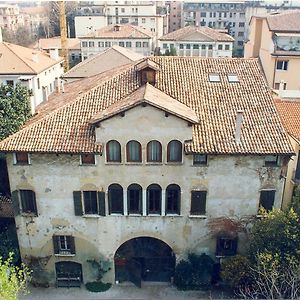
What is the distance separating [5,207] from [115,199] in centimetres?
A: 976

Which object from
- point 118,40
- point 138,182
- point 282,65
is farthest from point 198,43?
point 138,182

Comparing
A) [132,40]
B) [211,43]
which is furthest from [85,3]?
[211,43]

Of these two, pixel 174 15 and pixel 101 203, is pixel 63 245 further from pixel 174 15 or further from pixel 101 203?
pixel 174 15

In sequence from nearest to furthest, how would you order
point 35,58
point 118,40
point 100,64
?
1. point 100,64
2. point 35,58
3. point 118,40

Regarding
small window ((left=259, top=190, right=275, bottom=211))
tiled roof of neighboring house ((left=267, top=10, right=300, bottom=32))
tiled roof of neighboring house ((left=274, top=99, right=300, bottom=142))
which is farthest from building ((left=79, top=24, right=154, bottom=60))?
small window ((left=259, top=190, right=275, bottom=211))

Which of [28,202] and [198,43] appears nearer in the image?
[28,202]

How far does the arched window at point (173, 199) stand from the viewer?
29.0 m

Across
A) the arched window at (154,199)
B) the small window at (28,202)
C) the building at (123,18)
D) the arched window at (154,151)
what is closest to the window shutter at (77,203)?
the small window at (28,202)

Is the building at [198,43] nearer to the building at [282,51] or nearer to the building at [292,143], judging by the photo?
the building at [282,51]

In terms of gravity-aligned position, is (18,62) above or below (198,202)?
above

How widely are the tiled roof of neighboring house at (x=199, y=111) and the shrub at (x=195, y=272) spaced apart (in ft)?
27.7

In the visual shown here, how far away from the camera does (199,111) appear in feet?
97.3

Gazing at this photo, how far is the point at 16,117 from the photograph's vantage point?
109ft

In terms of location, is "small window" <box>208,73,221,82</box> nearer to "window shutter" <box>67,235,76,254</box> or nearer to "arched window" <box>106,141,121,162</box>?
"arched window" <box>106,141,121,162</box>
